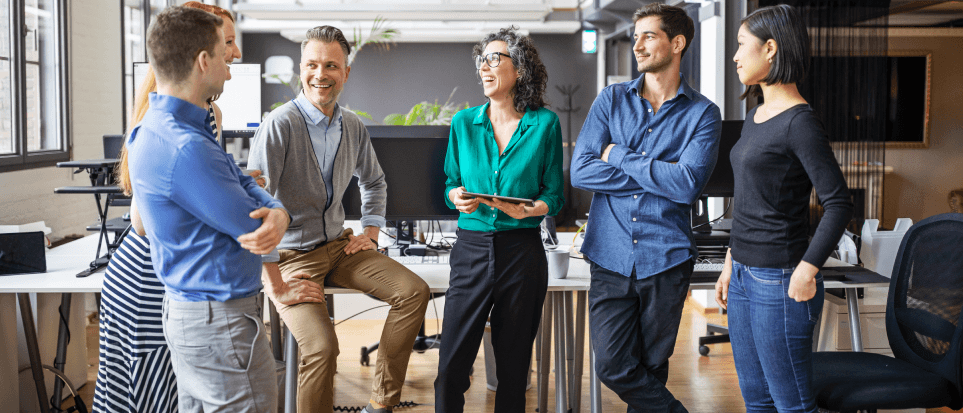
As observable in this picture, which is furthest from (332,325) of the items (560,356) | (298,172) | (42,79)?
(42,79)

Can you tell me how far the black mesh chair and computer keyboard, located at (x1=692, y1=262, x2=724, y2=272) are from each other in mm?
628

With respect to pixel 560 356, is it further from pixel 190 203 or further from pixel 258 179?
pixel 190 203

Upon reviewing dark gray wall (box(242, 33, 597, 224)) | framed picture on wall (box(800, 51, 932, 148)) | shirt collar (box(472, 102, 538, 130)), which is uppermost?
dark gray wall (box(242, 33, 597, 224))

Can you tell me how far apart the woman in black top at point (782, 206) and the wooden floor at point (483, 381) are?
153cm

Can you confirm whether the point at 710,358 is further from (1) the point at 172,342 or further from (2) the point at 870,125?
(1) the point at 172,342

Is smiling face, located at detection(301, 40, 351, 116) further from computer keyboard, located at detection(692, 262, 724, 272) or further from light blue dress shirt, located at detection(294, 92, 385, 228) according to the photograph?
computer keyboard, located at detection(692, 262, 724, 272)

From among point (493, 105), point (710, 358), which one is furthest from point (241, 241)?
point (710, 358)

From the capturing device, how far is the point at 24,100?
434cm

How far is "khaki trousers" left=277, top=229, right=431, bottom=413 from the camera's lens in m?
2.09

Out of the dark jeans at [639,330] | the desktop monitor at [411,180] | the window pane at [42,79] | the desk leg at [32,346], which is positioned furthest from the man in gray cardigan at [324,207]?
the window pane at [42,79]

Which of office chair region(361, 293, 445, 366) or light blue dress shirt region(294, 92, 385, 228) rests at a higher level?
light blue dress shirt region(294, 92, 385, 228)

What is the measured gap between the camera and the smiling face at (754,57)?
1705 millimetres

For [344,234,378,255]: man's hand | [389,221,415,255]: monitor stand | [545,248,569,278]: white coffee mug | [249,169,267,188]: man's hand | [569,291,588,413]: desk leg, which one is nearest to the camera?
[249,169,267,188]: man's hand

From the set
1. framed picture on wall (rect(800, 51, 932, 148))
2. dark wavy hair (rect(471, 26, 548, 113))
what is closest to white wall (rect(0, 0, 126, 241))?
dark wavy hair (rect(471, 26, 548, 113))
